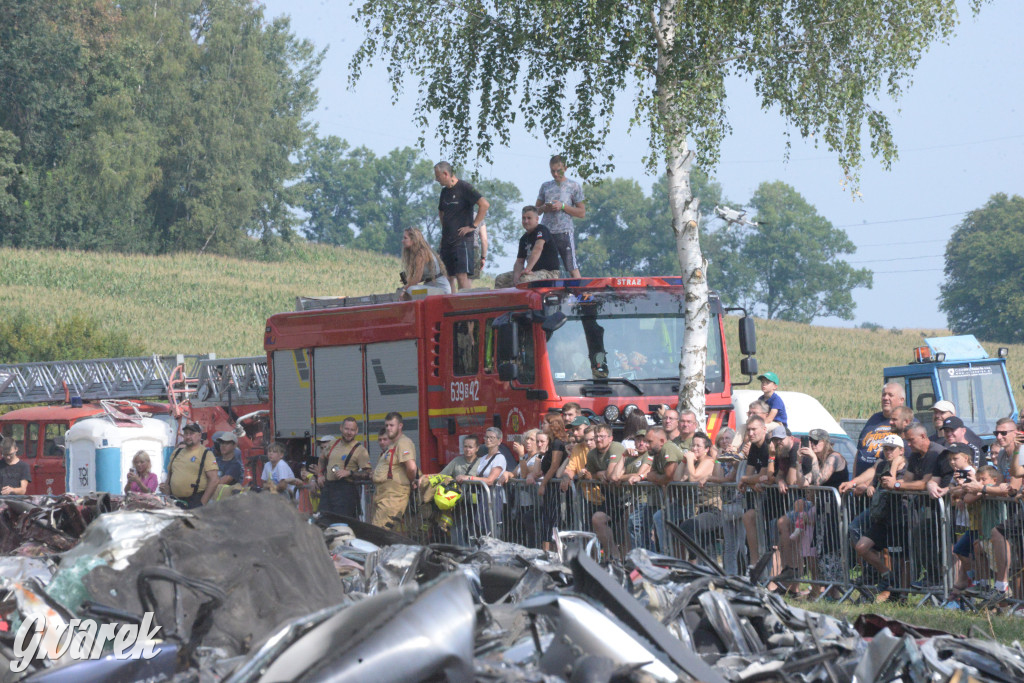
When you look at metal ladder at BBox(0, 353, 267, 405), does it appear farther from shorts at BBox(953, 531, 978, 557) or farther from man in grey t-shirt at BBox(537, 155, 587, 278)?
shorts at BBox(953, 531, 978, 557)

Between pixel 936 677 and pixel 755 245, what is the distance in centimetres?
11589

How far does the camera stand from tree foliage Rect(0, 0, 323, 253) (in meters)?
74.8

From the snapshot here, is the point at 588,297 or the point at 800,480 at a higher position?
the point at 588,297

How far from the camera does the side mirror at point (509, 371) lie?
49.9 feet

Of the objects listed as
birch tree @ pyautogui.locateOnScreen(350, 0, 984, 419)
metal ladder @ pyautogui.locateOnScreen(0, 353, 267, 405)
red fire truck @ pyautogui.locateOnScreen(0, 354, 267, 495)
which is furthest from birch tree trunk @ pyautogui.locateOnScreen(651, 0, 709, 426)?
metal ladder @ pyautogui.locateOnScreen(0, 353, 267, 405)

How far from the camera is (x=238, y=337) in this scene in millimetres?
62281

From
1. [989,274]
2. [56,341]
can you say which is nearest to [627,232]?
[989,274]

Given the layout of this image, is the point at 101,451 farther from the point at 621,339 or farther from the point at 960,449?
the point at 960,449

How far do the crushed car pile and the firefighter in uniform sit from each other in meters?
6.28

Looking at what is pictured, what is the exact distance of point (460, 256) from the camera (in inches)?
683

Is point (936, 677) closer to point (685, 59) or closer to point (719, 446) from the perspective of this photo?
point (719, 446)

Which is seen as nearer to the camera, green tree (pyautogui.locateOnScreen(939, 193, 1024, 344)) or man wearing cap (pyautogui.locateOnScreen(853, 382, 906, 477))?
man wearing cap (pyautogui.locateOnScreen(853, 382, 906, 477))

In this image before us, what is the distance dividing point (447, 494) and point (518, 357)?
2.86 meters

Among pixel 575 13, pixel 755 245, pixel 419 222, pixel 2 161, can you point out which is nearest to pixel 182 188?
pixel 2 161
